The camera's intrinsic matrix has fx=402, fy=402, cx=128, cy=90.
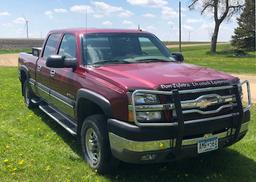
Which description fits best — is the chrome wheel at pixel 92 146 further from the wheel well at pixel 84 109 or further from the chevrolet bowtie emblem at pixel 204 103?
the chevrolet bowtie emblem at pixel 204 103

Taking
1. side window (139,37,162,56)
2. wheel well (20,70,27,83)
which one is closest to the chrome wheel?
side window (139,37,162,56)

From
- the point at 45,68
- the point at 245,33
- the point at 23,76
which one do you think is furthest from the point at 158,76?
the point at 245,33

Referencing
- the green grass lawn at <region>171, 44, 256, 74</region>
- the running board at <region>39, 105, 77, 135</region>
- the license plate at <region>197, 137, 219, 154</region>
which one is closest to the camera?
the license plate at <region>197, 137, 219, 154</region>

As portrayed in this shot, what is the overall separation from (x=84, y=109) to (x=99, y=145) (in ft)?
2.58

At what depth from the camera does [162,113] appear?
4.36m

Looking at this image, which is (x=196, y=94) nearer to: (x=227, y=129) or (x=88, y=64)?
(x=227, y=129)

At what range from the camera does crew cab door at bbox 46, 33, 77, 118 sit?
230 inches

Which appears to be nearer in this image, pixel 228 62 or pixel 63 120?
pixel 63 120

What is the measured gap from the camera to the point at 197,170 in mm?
5320

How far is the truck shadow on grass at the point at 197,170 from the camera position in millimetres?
5043

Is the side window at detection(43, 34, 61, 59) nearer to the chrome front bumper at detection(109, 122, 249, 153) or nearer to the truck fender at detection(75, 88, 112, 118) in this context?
the truck fender at detection(75, 88, 112, 118)

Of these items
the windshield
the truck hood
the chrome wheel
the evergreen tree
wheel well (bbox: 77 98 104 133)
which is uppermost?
the evergreen tree

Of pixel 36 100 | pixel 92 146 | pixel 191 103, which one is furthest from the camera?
pixel 36 100

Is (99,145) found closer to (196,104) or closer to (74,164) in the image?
(74,164)
